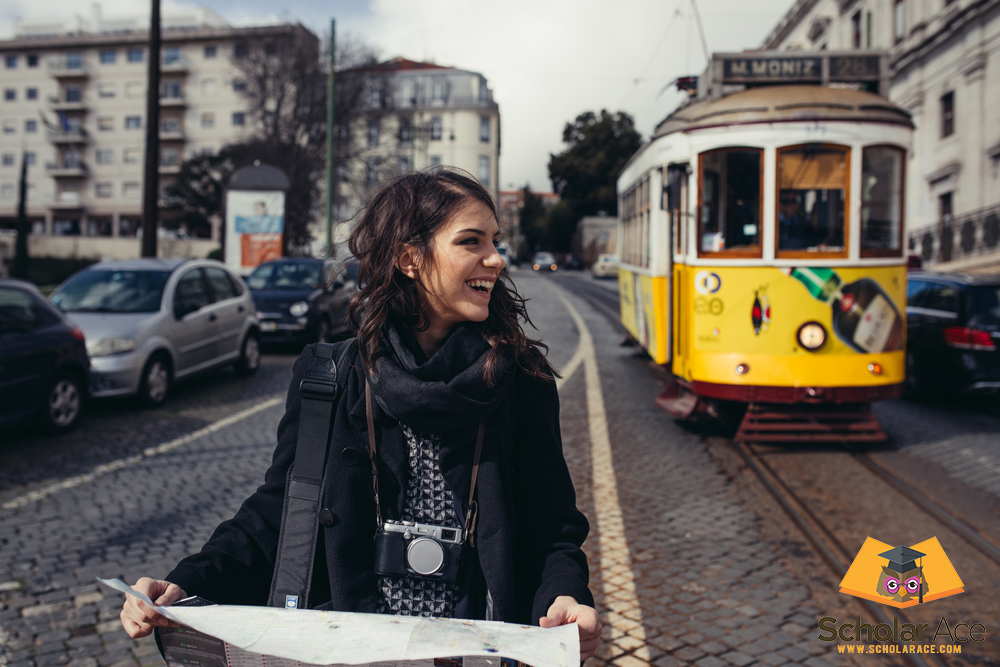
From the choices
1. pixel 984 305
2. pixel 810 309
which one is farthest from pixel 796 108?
pixel 984 305

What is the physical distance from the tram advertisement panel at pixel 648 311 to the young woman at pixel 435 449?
6.80 metres

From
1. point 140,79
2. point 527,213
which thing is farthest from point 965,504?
point 527,213

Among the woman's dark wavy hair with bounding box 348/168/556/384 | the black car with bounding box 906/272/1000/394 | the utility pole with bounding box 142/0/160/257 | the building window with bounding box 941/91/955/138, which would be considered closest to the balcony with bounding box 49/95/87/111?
the utility pole with bounding box 142/0/160/257

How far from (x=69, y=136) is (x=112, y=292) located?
69519 mm

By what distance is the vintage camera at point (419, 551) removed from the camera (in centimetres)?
173

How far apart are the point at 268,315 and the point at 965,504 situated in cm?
1085

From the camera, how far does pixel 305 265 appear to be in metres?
14.9

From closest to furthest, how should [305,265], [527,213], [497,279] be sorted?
[497,279] → [305,265] → [527,213]

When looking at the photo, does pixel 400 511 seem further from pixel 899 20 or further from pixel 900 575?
pixel 899 20

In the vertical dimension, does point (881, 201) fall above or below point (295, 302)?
above

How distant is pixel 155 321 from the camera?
9.17 meters

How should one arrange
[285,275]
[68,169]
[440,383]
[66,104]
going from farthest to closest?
[66,104] < [68,169] < [285,275] < [440,383]

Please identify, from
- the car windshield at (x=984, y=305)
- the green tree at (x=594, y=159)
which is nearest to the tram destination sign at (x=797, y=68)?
the car windshield at (x=984, y=305)

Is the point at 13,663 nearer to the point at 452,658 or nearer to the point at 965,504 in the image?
the point at 452,658
